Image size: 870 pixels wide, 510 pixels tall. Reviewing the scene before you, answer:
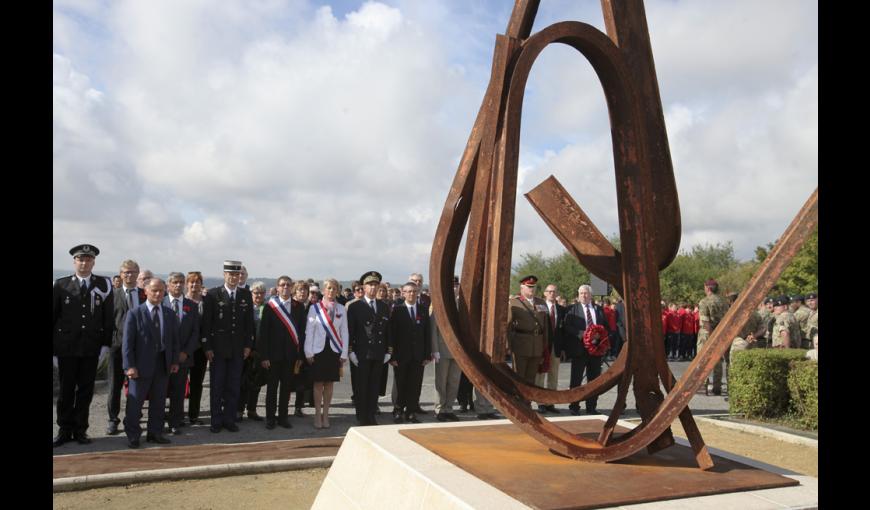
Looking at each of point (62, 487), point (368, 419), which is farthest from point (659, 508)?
point (368, 419)

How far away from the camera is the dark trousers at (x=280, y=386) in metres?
8.35

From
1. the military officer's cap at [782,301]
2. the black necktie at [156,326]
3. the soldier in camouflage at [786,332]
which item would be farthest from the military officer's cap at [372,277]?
the military officer's cap at [782,301]

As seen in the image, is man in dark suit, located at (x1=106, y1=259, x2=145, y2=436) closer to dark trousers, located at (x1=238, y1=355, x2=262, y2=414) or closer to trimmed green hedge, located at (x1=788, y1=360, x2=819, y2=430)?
dark trousers, located at (x1=238, y1=355, x2=262, y2=414)

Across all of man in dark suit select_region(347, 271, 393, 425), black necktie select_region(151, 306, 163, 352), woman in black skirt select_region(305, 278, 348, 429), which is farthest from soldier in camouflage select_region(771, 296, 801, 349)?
black necktie select_region(151, 306, 163, 352)

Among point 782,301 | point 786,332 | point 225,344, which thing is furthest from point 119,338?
point 782,301

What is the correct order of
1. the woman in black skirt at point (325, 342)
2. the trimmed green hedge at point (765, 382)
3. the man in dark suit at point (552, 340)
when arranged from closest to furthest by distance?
the woman in black skirt at point (325, 342) < the trimmed green hedge at point (765, 382) < the man in dark suit at point (552, 340)

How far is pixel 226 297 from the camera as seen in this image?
320 inches

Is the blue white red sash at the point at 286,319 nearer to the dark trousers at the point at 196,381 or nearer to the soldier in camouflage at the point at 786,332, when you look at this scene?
the dark trousers at the point at 196,381

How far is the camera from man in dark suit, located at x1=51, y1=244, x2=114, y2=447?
703 cm

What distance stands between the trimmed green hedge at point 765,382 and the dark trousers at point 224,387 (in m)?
6.64

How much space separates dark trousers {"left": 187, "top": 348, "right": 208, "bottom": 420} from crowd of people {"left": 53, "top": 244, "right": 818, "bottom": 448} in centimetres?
1

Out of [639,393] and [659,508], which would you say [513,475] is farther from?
[639,393]

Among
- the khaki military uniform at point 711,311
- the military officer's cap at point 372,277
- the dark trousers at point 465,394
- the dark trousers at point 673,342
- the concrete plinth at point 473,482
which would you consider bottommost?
the dark trousers at point 673,342
